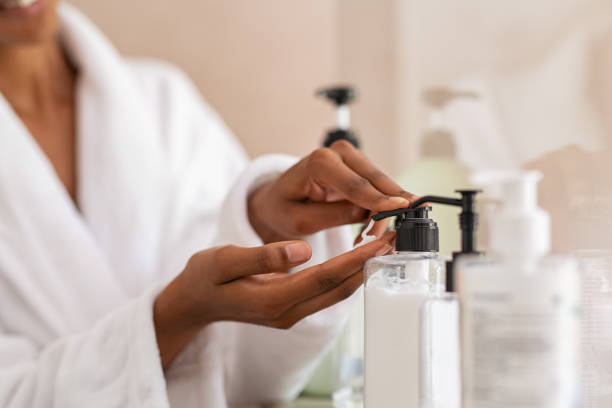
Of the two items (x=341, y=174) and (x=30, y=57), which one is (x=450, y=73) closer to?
(x=341, y=174)

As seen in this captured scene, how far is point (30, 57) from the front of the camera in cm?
81

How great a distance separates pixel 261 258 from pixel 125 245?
0.42m

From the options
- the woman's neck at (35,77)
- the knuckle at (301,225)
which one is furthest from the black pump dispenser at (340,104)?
the woman's neck at (35,77)

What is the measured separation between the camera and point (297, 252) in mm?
335

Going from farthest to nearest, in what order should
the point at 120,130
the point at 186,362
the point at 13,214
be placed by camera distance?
the point at 120,130 < the point at 13,214 < the point at 186,362

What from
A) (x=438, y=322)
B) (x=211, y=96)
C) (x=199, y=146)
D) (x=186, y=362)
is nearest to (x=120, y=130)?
(x=199, y=146)

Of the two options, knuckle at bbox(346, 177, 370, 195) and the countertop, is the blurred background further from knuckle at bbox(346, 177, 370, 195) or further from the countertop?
the countertop

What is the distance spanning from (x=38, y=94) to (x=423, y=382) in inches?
28.0

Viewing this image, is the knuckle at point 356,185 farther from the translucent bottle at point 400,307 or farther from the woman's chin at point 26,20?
the woman's chin at point 26,20

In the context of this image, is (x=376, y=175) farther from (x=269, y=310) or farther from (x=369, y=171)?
(x=269, y=310)

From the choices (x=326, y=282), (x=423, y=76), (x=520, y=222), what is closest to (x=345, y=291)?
(x=326, y=282)

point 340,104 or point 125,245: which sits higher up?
point 340,104

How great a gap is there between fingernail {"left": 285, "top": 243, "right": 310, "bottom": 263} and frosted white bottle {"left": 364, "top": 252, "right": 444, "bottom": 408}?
0.04 metres

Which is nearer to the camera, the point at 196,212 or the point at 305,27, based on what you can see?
the point at 196,212
